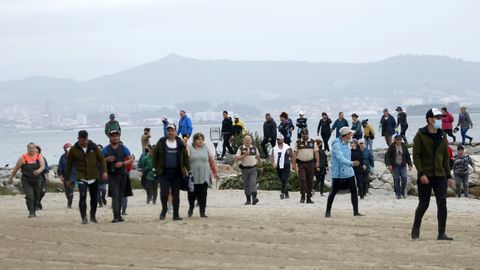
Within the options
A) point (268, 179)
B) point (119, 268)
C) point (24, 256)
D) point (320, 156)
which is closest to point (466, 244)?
point (119, 268)

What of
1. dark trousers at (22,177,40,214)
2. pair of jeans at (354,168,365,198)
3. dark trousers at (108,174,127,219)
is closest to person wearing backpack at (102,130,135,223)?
dark trousers at (108,174,127,219)

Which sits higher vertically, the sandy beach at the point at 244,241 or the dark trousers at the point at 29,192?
the dark trousers at the point at 29,192

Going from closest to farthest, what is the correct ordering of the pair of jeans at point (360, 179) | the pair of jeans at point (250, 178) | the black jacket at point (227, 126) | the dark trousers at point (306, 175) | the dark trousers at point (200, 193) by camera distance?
the dark trousers at point (200, 193) → the pair of jeans at point (250, 178) → the dark trousers at point (306, 175) → the pair of jeans at point (360, 179) → the black jacket at point (227, 126)

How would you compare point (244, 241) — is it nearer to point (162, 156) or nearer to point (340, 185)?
point (162, 156)

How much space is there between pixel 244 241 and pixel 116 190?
161 inches

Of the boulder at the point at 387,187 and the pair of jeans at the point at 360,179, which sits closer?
the pair of jeans at the point at 360,179

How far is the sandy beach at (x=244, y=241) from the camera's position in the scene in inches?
506

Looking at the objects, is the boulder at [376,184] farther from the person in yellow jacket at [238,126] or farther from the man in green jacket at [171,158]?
the man in green jacket at [171,158]

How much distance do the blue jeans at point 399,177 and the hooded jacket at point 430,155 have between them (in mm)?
10504

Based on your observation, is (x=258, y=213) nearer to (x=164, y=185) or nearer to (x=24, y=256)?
(x=164, y=185)

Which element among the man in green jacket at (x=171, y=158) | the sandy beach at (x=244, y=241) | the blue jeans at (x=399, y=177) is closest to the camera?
the sandy beach at (x=244, y=241)

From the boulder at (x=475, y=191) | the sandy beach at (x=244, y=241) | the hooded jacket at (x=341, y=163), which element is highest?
the hooded jacket at (x=341, y=163)

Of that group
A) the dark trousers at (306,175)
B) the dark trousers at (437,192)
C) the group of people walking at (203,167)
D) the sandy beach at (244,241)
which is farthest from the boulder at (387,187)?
the dark trousers at (437,192)

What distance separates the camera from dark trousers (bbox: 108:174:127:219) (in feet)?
59.3
